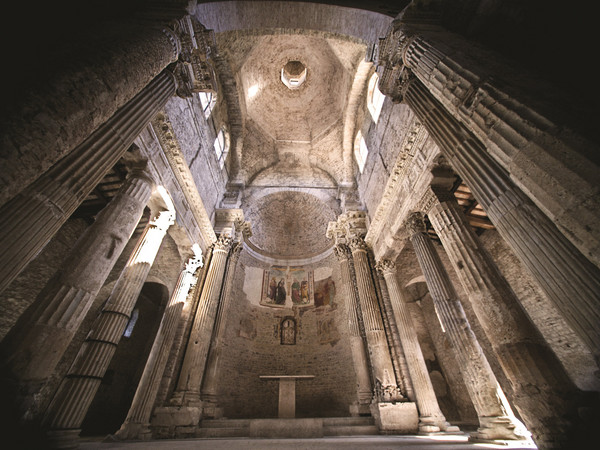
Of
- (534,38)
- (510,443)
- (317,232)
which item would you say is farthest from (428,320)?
(534,38)

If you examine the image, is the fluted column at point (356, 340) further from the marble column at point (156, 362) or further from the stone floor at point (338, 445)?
the marble column at point (156, 362)

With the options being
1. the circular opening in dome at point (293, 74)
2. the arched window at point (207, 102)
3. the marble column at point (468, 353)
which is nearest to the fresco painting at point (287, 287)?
the marble column at point (468, 353)

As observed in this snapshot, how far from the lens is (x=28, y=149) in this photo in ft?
6.00

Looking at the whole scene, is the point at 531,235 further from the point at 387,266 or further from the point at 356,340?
the point at 356,340

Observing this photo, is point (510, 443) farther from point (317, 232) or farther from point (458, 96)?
point (317, 232)

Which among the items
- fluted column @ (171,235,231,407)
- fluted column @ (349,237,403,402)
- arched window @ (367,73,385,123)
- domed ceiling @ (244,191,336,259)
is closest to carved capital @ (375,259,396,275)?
fluted column @ (349,237,403,402)

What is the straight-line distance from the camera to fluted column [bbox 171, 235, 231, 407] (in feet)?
20.4

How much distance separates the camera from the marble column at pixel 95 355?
355 centimetres

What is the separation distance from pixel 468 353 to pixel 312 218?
9852 mm

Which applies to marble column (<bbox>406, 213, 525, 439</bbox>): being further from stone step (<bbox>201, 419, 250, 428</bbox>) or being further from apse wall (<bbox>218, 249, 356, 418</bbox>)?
stone step (<bbox>201, 419, 250, 428</bbox>)

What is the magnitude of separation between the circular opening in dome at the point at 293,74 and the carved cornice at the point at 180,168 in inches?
358

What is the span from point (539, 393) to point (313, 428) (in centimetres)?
418

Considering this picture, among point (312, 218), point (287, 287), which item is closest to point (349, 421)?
point (287, 287)

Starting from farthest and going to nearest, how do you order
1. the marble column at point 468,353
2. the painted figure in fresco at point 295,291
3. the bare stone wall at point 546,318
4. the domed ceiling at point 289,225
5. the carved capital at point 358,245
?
1. the domed ceiling at point 289,225
2. the painted figure in fresco at point 295,291
3. the carved capital at point 358,245
4. the bare stone wall at point 546,318
5. the marble column at point 468,353
